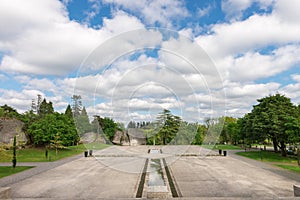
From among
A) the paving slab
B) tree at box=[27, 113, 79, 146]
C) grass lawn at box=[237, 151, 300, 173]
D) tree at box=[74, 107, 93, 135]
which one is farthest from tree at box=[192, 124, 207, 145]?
tree at box=[27, 113, 79, 146]

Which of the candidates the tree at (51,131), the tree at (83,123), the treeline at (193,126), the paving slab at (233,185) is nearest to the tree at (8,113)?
the treeline at (193,126)

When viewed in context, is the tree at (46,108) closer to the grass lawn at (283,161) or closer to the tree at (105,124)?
the tree at (105,124)

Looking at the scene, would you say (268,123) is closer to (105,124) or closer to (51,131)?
(105,124)

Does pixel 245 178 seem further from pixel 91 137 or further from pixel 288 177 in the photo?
pixel 91 137

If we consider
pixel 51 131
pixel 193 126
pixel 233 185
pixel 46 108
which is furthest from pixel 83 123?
pixel 46 108

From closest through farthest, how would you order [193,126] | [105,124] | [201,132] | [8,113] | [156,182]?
[156,182], [193,126], [105,124], [201,132], [8,113]

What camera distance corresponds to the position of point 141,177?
1398 centimetres

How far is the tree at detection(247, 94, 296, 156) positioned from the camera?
23.5 meters

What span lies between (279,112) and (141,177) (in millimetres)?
17690

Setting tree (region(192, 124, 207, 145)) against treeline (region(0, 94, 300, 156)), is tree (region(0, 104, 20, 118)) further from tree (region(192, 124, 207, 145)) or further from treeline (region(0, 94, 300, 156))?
tree (region(192, 124, 207, 145))

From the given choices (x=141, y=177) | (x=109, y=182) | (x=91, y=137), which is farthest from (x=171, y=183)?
(x=91, y=137)

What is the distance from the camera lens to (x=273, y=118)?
79.8 ft

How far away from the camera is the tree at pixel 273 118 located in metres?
23.5

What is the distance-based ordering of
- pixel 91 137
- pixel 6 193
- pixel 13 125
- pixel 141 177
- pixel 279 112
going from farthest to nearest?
pixel 13 125, pixel 279 112, pixel 141 177, pixel 91 137, pixel 6 193
